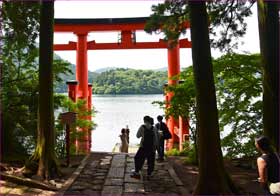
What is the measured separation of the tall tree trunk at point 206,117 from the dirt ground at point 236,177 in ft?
2.04

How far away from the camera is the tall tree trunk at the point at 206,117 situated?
6348 millimetres

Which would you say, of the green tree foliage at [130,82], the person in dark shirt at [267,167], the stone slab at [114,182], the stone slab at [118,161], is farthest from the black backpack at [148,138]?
the green tree foliage at [130,82]

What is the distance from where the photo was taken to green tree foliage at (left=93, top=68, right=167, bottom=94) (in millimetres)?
49656

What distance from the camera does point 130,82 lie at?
51656mm

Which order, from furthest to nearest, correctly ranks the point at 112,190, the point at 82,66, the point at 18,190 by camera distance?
the point at 82,66 < the point at 112,190 < the point at 18,190

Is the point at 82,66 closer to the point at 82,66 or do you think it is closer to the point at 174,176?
the point at 82,66

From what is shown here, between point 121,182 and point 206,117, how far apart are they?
2143 millimetres

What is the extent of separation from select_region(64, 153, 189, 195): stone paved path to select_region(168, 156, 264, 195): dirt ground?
0.23 meters

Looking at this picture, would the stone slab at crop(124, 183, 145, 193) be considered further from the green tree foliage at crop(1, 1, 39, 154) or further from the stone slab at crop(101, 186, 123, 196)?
the green tree foliage at crop(1, 1, 39, 154)

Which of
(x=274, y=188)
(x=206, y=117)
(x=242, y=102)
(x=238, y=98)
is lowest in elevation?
(x=274, y=188)

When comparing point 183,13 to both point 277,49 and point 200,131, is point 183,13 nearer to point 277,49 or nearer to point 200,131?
point 277,49

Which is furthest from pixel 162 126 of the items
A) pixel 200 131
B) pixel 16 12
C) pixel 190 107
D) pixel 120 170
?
pixel 16 12

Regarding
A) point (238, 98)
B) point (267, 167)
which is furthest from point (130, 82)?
point (267, 167)

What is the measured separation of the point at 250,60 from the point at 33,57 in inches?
225
